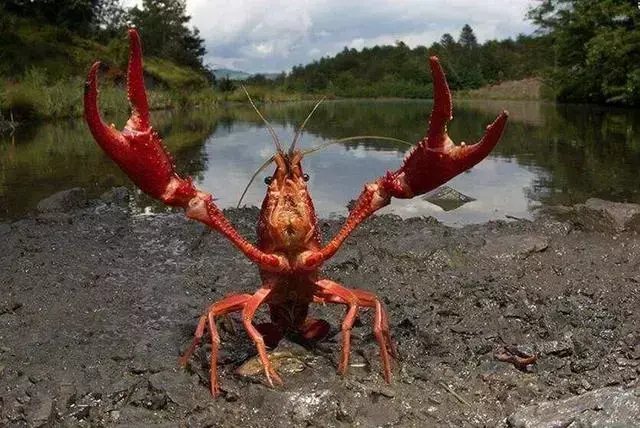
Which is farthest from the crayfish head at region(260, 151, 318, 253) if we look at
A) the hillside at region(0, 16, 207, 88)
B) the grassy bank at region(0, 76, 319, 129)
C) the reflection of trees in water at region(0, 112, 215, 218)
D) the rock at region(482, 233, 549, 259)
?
the hillside at region(0, 16, 207, 88)

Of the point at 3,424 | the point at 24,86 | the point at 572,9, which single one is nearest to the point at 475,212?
the point at 3,424

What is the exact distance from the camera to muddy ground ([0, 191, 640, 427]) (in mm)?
4438

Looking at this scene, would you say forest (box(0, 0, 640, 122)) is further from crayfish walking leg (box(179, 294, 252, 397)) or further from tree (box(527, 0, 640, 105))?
crayfish walking leg (box(179, 294, 252, 397))

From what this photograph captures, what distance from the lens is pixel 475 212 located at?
11648 millimetres

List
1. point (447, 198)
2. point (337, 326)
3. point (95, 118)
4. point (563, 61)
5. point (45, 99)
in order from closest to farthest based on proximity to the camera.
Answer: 1. point (95, 118)
2. point (337, 326)
3. point (447, 198)
4. point (45, 99)
5. point (563, 61)

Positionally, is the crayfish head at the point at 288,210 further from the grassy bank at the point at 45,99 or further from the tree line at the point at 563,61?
the grassy bank at the point at 45,99

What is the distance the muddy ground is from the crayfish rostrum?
0.88 ft

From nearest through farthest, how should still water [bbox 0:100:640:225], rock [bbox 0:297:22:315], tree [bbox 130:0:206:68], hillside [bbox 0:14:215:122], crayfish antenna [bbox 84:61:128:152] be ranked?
crayfish antenna [bbox 84:61:128:152] < rock [bbox 0:297:22:315] < still water [bbox 0:100:640:225] < hillside [bbox 0:14:215:122] < tree [bbox 130:0:206:68]

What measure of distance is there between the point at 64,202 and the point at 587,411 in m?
9.48

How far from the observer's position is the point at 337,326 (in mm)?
5762

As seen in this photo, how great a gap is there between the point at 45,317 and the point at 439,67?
4.25 metres

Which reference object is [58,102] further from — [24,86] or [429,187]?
[429,187]

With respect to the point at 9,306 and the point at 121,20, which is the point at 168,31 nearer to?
the point at 121,20

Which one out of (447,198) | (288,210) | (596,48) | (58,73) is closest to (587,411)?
(288,210)
